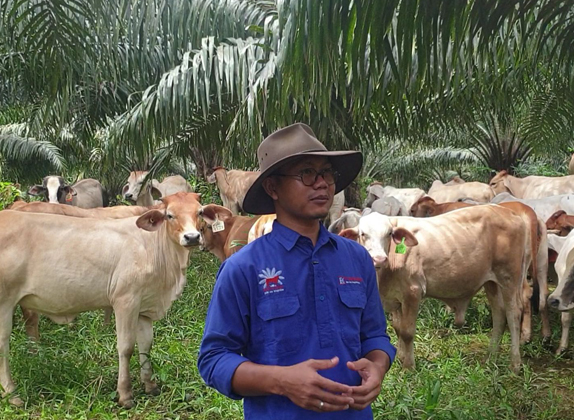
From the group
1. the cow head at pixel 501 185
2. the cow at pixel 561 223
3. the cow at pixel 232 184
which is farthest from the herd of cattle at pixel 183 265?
the cow head at pixel 501 185

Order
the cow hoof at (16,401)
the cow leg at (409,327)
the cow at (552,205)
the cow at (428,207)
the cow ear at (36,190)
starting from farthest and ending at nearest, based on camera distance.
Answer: the cow ear at (36,190)
the cow at (428,207)
the cow at (552,205)
the cow leg at (409,327)
the cow hoof at (16,401)

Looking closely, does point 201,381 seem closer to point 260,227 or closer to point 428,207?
point 260,227

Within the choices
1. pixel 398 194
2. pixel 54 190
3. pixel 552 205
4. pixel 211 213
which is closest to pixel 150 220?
pixel 211 213

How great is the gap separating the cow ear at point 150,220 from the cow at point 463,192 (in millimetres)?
8240

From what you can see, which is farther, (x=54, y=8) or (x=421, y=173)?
(x=421, y=173)

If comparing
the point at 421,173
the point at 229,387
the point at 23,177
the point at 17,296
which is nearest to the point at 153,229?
the point at 17,296

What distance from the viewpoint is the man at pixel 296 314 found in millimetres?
2068

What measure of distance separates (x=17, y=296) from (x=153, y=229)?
1177 mm

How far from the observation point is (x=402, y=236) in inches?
208

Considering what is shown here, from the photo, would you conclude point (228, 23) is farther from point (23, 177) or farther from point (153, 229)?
point (23, 177)

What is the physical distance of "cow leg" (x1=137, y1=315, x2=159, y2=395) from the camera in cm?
525

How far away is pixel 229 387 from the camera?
6.87 ft

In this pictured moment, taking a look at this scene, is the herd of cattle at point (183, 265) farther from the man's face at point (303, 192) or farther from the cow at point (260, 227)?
the man's face at point (303, 192)

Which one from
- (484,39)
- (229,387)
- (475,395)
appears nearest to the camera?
(229,387)
